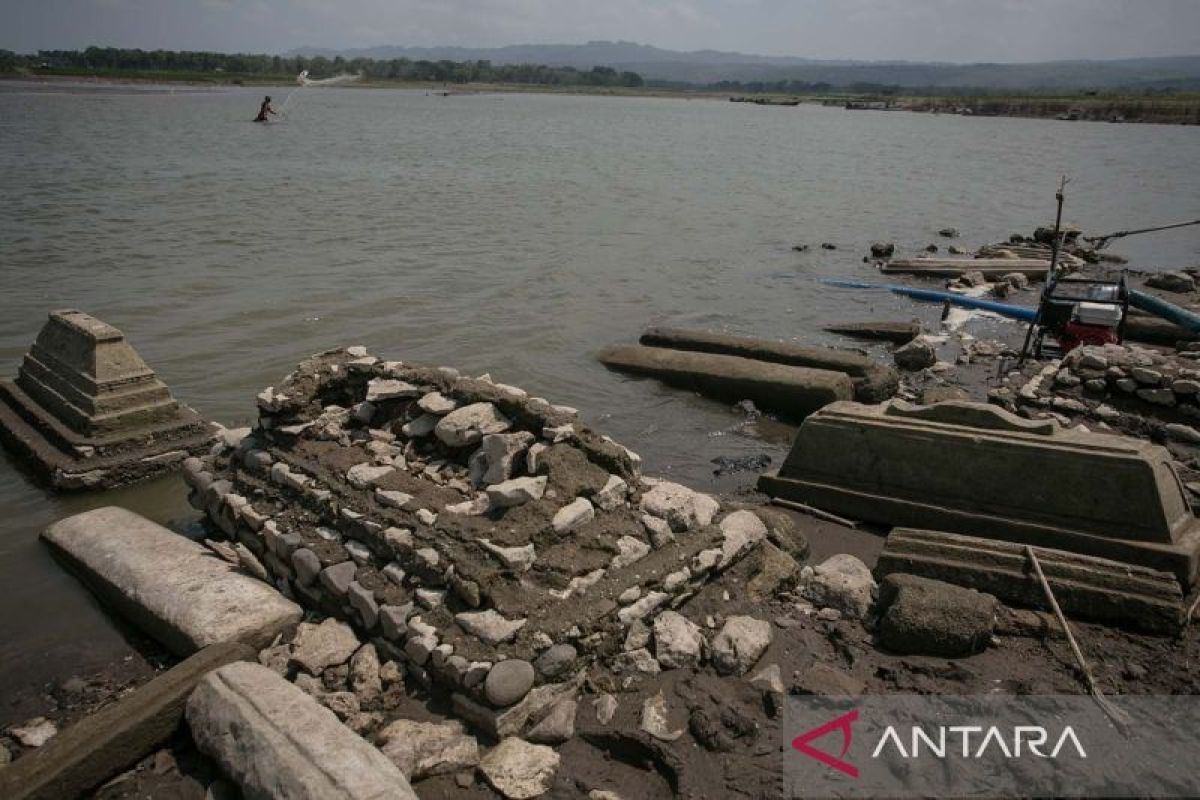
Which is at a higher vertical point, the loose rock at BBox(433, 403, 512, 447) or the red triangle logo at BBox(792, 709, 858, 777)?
the loose rock at BBox(433, 403, 512, 447)

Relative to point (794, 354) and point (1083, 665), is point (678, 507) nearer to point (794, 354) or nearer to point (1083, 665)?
point (1083, 665)

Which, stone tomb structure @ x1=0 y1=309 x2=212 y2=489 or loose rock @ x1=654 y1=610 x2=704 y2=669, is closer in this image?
loose rock @ x1=654 y1=610 x2=704 y2=669

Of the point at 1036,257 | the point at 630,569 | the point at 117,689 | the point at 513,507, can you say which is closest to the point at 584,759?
the point at 630,569

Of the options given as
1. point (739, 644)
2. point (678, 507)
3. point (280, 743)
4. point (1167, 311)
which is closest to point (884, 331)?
point (1167, 311)

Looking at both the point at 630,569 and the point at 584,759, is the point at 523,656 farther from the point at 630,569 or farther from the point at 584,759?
the point at 630,569

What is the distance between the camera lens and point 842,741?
4.30m

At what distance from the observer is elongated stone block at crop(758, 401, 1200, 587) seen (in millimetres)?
5688

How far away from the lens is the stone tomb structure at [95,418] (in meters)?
7.80

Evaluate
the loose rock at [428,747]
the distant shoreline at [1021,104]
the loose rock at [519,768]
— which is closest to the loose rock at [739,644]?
the loose rock at [519,768]

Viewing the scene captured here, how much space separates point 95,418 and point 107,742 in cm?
459

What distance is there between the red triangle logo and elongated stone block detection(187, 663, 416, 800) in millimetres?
2030

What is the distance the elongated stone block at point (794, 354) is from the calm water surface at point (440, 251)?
3.75 ft

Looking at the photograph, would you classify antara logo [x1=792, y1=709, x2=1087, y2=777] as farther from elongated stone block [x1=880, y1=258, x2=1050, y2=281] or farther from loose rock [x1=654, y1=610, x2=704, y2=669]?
elongated stone block [x1=880, y1=258, x2=1050, y2=281]

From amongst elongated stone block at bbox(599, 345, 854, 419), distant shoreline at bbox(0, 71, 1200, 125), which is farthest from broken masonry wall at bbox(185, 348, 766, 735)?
distant shoreline at bbox(0, 71, 1200, 125)
